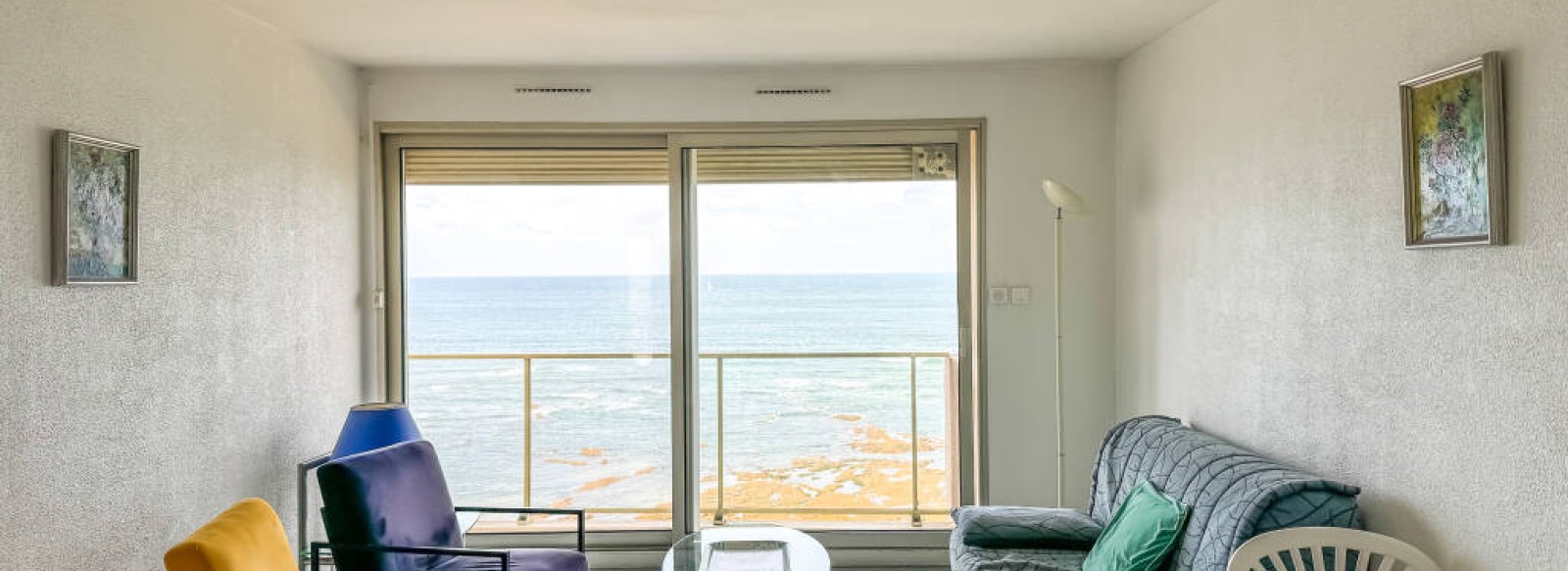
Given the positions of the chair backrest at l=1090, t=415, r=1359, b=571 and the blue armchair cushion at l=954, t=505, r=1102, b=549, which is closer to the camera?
the chair backrest at l=1090, t=415, r=1359, b=571

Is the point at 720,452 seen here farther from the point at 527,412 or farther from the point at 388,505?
the point at 388,505

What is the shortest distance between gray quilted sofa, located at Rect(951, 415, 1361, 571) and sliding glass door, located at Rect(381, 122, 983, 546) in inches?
39.0

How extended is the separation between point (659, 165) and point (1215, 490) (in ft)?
9.33

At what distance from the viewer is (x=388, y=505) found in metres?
3.26

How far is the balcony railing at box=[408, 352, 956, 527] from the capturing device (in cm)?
470

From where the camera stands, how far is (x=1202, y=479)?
2896 millimetres

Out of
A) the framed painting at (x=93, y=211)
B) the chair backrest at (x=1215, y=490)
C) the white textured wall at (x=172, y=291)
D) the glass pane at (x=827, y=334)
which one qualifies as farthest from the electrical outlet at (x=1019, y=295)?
the framed painting at (x=93, y=211)

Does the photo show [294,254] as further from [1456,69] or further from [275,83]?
[1456,69]

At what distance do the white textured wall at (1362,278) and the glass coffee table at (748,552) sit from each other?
1.52 m

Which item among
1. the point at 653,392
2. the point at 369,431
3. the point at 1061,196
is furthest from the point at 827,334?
the point at 369,431

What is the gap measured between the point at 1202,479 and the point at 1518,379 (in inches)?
37.9

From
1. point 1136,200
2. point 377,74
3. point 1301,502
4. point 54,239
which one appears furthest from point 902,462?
point 54,239

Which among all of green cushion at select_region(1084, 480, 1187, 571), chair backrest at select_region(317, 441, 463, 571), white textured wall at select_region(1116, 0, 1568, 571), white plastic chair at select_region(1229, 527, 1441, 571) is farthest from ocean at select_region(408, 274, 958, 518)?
white plastic chair at select_region(1229, 527, 1441, 571)

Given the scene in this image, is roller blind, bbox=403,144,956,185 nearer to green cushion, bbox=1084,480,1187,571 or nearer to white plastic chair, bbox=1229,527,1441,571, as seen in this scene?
green cushion, bbox=1084,480,1187,571
